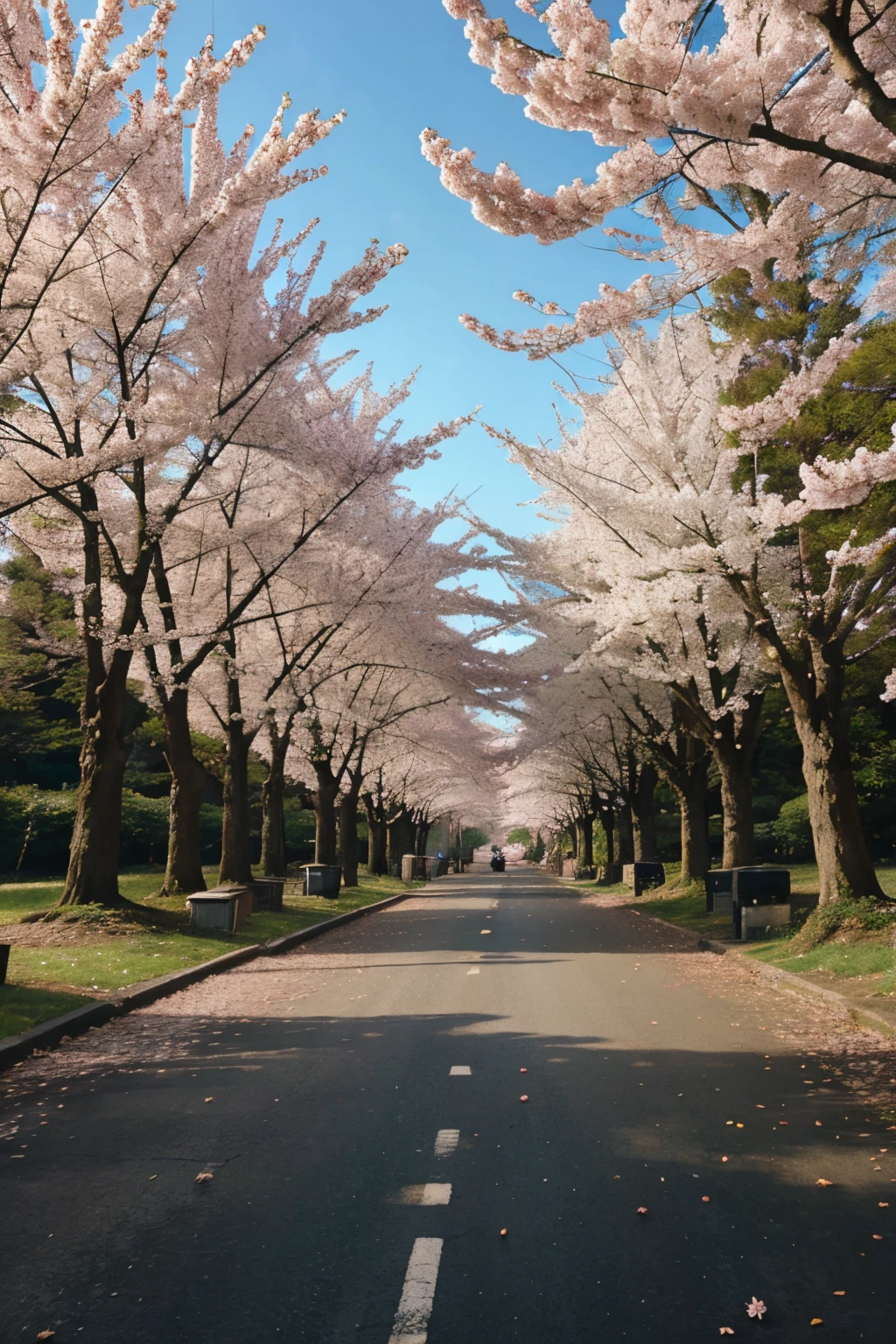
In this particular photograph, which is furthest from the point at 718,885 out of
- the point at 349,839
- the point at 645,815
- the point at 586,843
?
the point at 586,843

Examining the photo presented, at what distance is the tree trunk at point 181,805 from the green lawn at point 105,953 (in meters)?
0.87

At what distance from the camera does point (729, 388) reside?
55.2 ft

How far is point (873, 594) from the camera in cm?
1408

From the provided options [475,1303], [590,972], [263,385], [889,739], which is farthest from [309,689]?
[475,1303]

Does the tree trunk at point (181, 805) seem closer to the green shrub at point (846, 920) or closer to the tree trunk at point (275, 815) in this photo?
the tree trunk at point (275, 815)

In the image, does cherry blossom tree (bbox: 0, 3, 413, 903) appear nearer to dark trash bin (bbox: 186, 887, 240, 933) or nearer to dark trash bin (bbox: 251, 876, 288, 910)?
dark trash bin (bbox: 186, 887, 240, 933)

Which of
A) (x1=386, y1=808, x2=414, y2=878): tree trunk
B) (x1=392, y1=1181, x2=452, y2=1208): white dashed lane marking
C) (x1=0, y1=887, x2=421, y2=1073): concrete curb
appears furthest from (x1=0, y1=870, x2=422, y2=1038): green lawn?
(x1=386, y1=808, x2=414, y2=878): tree trunk

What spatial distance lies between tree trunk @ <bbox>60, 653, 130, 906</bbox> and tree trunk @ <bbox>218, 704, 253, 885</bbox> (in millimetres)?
5720

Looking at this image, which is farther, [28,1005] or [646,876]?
[646,876]

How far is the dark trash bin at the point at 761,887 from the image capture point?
16469mm

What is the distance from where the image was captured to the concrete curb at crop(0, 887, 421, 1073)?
8.01 meters

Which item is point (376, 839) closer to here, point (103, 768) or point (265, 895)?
point (265, 895)

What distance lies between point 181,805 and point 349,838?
55.9 ft

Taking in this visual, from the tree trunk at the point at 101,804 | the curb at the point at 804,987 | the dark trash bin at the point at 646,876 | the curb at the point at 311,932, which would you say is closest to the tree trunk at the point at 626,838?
the dark trash bin at the point at 646,876
